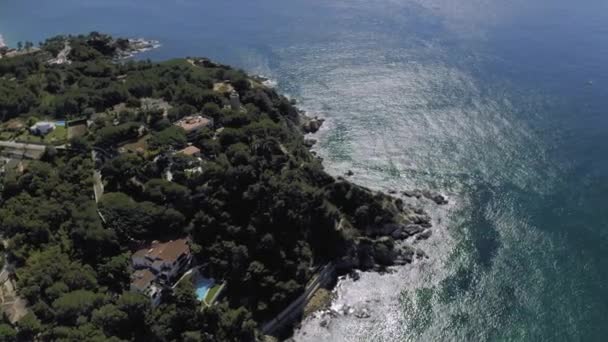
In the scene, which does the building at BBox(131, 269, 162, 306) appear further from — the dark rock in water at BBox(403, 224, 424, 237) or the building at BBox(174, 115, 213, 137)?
the dark rock in water at BBox(403, 224, 424, 237)

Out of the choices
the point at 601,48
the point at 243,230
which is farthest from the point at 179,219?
the point at 601,48

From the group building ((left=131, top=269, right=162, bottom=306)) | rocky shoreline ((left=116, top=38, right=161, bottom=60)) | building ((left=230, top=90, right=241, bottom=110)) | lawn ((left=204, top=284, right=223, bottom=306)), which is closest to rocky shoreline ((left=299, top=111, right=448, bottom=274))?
lawn ((left=204, top=284, right=223, bottom=306))

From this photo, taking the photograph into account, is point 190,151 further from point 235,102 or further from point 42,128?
point 42,128

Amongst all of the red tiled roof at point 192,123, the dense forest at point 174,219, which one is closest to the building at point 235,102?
the dense forest at point 174,219

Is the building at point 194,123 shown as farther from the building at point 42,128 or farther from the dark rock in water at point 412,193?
the dark rock in water at point 412,193

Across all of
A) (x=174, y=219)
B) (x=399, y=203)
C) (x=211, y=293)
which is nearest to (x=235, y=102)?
(x=174, y=219)

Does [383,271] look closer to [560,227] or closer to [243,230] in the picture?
[243,230]

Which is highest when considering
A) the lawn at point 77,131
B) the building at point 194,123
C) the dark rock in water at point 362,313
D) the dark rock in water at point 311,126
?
the building at point 194,123
